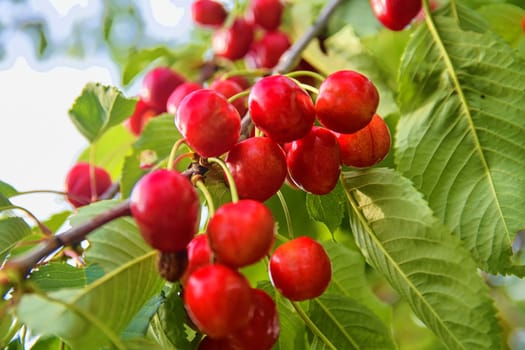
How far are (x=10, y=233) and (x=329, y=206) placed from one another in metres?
0.53

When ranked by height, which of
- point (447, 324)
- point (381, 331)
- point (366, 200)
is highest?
point (366, 200)

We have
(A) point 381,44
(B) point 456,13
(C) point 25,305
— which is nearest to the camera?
(C) point 25,305

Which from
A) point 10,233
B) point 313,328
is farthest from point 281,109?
point 10,233

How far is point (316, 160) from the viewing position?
96cm

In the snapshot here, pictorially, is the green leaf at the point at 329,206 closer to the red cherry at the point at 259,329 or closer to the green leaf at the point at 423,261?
the green leaf at the point at 423,261

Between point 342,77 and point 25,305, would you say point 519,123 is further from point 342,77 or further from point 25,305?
point 25,305

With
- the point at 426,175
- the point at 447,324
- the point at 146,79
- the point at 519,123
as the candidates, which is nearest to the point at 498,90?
the point at 519,123

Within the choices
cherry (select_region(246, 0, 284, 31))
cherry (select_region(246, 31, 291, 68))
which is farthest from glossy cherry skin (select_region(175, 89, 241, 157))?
cherry (select_region(246, 0, 284, 31))

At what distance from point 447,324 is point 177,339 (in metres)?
0.40

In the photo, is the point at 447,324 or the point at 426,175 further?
the point at 426,175

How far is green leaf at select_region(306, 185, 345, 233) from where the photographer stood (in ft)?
3.66

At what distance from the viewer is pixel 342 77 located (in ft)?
3.13

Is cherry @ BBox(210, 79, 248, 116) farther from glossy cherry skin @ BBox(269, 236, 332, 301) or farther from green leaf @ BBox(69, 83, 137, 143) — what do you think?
glossy cherry skin @ BBox(269, 236, 332, 301)

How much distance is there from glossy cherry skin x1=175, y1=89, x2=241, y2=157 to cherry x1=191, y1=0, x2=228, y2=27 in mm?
1225
